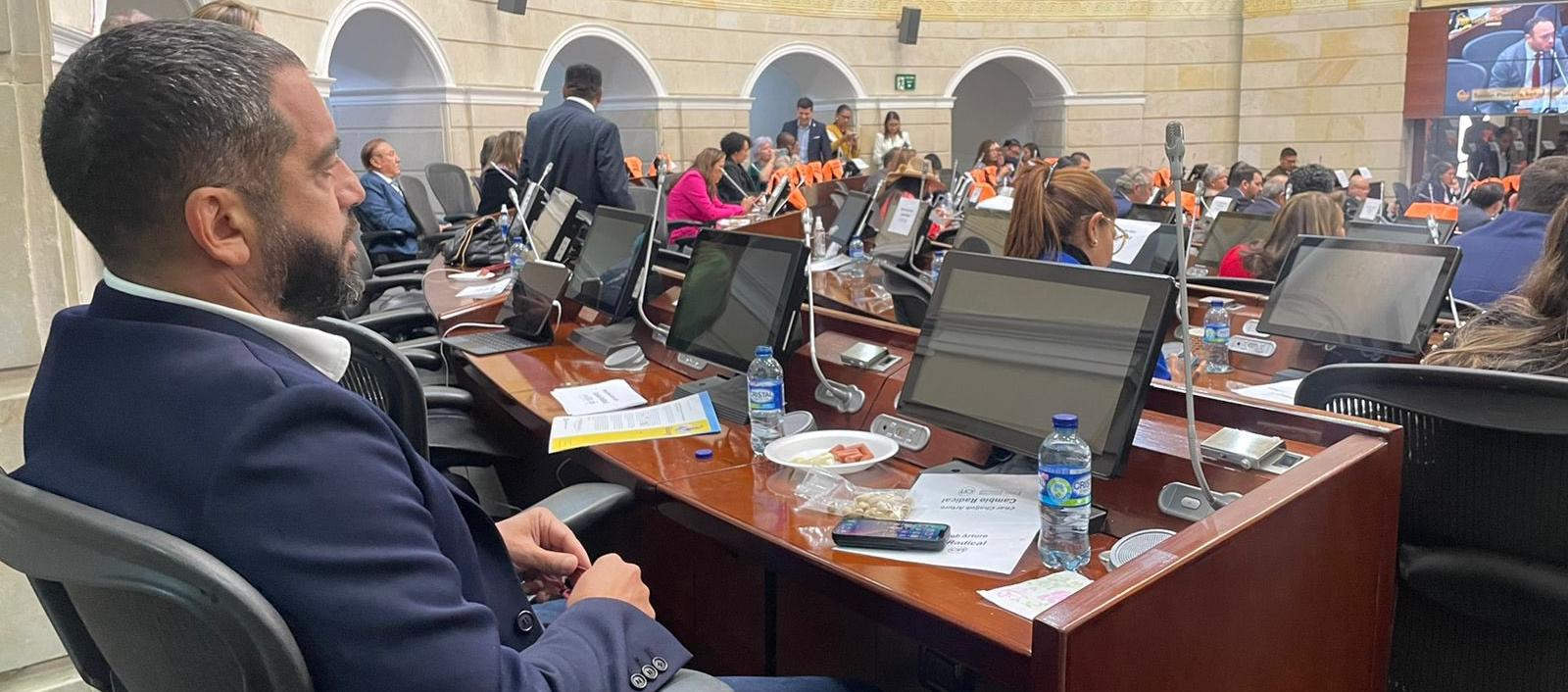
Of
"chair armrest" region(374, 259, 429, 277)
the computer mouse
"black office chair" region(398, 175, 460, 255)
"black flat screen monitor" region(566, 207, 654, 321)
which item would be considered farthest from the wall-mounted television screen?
the computer mouse

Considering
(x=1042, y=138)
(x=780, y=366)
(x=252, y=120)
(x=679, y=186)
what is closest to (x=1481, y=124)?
(x=1042, y=138)

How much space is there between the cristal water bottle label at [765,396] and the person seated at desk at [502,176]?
367 cm

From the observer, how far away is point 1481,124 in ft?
40.4

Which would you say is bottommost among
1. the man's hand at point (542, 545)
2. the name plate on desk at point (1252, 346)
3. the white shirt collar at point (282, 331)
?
the man's hand at point (542, 545)

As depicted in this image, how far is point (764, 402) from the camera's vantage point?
6.61ft

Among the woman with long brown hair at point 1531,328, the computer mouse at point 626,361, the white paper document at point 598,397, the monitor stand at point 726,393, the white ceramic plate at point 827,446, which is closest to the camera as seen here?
the woman with long brown hair at point 1531,328

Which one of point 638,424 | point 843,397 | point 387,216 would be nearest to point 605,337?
point 638,424

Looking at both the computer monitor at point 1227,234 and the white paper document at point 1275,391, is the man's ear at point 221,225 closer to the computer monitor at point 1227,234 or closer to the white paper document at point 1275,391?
the white paper document at point 1275,391

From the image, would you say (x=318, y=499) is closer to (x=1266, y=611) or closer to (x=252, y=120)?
(x=252, y=120)

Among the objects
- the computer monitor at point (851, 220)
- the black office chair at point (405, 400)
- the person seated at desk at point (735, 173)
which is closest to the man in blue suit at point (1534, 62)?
the person seated at desk at point (735, 173)

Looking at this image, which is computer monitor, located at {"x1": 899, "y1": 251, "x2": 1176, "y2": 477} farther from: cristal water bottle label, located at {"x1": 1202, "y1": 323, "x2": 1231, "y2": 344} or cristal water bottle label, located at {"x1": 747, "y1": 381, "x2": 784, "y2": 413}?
cristal water bottle label, located at {"x1": 1202, "y1": 323, "x2": 1231, "y2": 344}

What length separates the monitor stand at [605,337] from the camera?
289 cm

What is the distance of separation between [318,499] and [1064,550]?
0.92m

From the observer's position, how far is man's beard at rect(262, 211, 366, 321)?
101 cm
